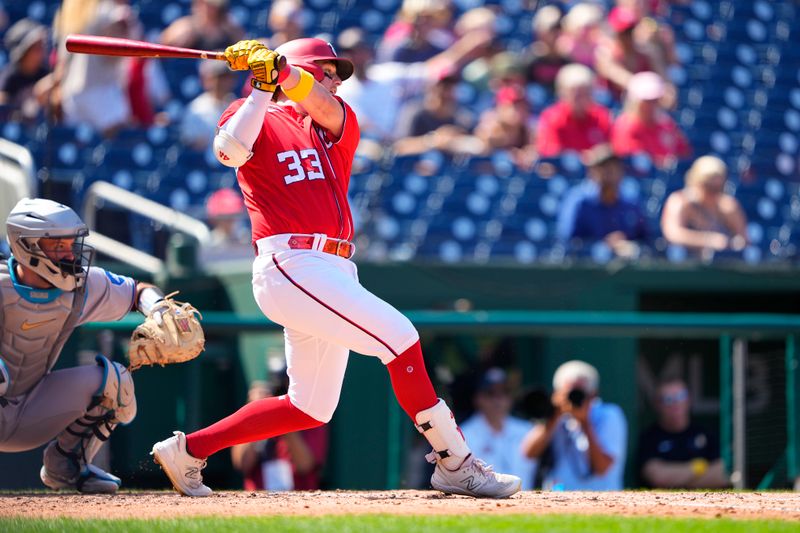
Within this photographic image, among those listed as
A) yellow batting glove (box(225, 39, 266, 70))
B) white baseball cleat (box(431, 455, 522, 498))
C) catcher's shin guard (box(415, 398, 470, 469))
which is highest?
yellow batting glove (box(225, 39, 266, 70))

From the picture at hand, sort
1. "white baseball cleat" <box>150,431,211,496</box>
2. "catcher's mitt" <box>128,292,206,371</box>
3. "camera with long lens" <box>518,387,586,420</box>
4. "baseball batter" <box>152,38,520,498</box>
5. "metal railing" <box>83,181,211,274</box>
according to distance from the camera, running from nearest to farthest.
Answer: "baseball batter" <box>152,38,520,498</box> → "white baseball cleat" <box>150,431,211,496</box> → "catcher's mitt" <box>128,292,206,371</box> → "camera with long lens" <box>518,387,586,420</box> → "metal railing" <box>83,181,211,274</box>

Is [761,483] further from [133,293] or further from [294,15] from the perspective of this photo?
[294,15]

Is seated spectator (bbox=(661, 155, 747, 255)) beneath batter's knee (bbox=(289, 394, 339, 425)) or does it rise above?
above

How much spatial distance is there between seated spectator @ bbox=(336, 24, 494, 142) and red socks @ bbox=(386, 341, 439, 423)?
4.73 metres

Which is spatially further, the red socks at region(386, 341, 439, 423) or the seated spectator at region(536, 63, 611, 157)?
the seated spectator at region(536, 63, 611, 157)

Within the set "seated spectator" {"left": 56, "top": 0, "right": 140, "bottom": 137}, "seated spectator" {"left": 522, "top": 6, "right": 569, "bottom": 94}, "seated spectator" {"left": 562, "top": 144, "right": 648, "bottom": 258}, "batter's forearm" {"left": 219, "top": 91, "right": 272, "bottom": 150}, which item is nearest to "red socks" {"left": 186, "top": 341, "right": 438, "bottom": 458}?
"batter's forearm" {"left": 219, "top": 91, "right": 272, "bottom": 150}

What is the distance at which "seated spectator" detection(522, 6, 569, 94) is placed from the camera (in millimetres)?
10109

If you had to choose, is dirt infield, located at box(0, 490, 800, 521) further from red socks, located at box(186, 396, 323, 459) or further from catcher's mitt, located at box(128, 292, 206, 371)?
catcher's mitt, located at box(128, 292, 206, 371)

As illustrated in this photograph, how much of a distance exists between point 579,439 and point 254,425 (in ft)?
8.38

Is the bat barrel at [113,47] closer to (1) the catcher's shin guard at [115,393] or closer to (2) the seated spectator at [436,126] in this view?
(1) the catcher's shin guard at [115,393]

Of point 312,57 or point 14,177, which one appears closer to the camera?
point 312,57

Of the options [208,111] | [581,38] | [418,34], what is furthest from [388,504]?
[581,38]

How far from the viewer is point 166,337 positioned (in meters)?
5.00

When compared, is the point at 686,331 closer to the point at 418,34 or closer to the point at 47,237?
the point at 47,237
